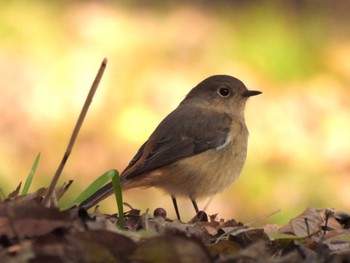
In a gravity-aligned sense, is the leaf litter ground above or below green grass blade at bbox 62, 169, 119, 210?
below

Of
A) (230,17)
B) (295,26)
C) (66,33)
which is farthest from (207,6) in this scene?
(66,33)

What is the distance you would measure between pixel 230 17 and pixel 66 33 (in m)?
1.76

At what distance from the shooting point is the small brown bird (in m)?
5.26

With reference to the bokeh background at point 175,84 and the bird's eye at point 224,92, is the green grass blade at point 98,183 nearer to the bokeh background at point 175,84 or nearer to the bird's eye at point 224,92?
the bird's eye at point 224,92

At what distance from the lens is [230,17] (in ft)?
34.3

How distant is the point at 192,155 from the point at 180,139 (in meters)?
0.11

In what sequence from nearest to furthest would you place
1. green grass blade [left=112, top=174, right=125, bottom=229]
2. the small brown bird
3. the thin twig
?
the thin twig
green grass blade [left=112, top=174, right=125, bottom=229]
the small brown bird

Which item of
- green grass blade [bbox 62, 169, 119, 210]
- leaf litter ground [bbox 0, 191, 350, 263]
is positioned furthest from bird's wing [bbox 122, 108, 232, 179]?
leaf litter ground [bbox 0, 191, 350, 263]

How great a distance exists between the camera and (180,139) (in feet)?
18.0

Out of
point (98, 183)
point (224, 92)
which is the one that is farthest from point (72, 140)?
point (224, 92)

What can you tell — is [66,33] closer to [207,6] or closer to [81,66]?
[81,66]

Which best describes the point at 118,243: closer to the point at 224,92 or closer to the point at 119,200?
the point at 119,200

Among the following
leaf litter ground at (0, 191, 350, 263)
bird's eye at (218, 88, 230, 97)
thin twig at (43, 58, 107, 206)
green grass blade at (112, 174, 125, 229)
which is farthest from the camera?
bird's eye at (218, 88, 230, 97)

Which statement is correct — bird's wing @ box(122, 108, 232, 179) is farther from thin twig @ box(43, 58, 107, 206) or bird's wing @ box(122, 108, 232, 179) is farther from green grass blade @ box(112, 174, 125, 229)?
thin twig @ box(43, 58, 107, 206)
